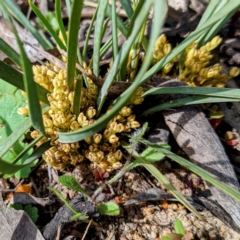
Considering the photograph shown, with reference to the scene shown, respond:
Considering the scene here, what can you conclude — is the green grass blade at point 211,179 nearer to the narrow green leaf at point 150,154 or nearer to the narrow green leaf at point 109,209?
the narrow green leaf at point 150,154

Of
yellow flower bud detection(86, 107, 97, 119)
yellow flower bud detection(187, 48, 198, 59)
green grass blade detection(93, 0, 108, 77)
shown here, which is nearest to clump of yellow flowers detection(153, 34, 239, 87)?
yellow flower bud detection(187, 48, 198, 59)

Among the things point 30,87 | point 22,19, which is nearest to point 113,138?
point 30,87

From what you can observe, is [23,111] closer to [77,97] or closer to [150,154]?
[77,97]

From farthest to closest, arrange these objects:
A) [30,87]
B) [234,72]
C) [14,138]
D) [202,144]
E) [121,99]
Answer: [234,72] → [202,144] → [14,138] → [30,87] → [121,99]

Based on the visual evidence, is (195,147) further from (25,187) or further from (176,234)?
(25,187)

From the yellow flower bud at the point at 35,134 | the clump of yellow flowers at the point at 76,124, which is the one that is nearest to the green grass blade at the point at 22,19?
the clump of yellow flowers at the point at 76,124

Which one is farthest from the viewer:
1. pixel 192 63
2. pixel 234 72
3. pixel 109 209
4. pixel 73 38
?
pixel 234 72
